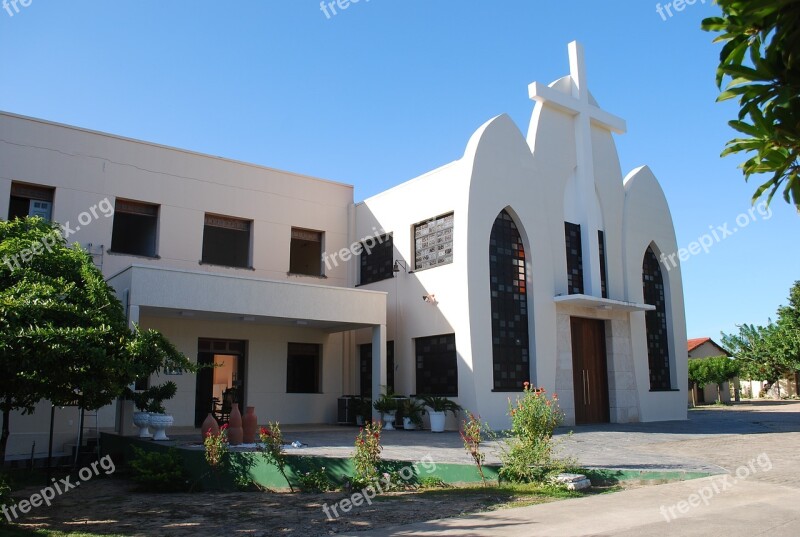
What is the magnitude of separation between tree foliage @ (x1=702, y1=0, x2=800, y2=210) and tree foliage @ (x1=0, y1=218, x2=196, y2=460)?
25.3ft

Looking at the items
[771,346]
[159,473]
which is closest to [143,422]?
[159,473]

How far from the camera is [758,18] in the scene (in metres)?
2.21

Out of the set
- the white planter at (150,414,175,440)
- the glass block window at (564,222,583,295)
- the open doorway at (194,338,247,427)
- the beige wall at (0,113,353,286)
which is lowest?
the white planter at (150,414,175,440)

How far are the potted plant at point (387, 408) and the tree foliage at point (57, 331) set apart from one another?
724 cm

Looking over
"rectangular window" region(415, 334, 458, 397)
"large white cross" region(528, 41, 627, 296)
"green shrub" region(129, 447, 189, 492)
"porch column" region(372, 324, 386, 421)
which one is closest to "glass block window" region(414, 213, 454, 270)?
"rectangular window" region(415, 334, 458, 397)

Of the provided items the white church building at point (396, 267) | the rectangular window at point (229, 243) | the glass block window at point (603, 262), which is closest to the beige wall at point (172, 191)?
the white church building at point (396, 267)

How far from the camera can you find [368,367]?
62.6 ft

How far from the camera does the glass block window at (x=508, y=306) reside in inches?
643

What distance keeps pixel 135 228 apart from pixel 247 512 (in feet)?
38.9

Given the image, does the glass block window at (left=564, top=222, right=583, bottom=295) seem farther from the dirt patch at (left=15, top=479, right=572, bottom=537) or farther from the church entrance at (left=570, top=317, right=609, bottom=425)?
the dirt patch at (left=15, top=479, right=572, bottom=537)

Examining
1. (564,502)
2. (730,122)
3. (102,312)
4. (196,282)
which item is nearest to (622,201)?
(196,282)

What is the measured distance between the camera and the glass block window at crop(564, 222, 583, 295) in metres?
18.6

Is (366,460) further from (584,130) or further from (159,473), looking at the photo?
(584,130)

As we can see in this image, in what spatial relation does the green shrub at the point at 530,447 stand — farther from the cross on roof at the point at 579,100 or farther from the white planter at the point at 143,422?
the cross on roof at the point at 579,100
